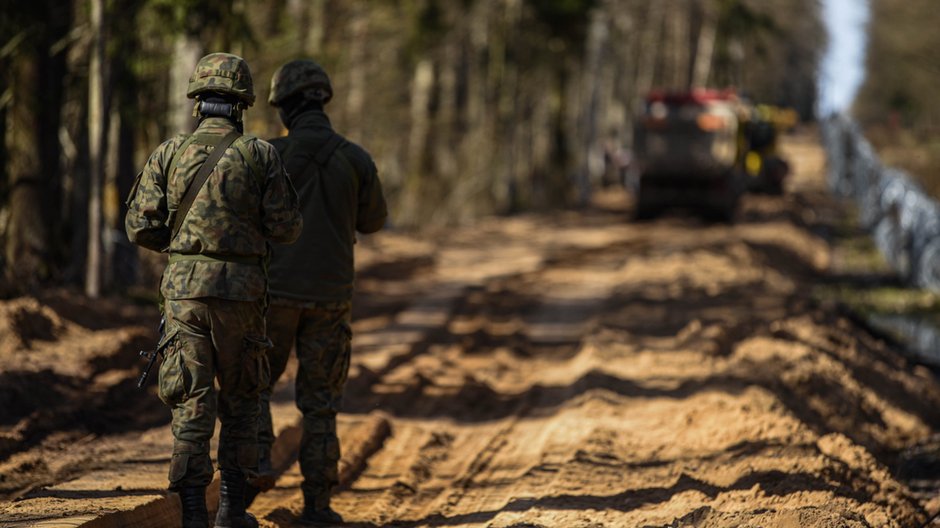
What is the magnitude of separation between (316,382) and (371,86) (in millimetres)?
22706

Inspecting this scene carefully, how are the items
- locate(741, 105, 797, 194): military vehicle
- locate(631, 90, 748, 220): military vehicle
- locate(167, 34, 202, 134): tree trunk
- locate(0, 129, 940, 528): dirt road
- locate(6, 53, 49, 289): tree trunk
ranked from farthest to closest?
locate(741, 105, 797, 194): military vehicle, locate(631, 90, 748, 220): military vehicle, locate(167, 34, 202, 134): tree trunk, locate(6, 53, 49, 289): tree trunk, locate(0, 129, 940, 528): dirt road

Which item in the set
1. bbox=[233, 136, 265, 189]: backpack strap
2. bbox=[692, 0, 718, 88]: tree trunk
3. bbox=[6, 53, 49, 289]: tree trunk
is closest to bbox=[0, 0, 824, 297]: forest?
bbox=[6, 53, 49, 289]: tree trunk

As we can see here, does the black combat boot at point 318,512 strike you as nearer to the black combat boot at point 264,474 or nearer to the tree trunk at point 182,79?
the black combat boot at point 264,474

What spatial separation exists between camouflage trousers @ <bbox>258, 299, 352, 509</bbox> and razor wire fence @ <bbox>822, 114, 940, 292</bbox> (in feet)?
46.6

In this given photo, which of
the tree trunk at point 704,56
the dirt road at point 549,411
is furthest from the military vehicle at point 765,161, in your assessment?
the dirt road at point 549,411

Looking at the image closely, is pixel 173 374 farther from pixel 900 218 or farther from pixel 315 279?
pixel 900 218

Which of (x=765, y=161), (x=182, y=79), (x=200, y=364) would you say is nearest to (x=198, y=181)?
(x=200, y=364)

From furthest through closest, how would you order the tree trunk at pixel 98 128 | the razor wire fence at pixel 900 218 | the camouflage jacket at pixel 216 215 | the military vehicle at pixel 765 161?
the military vehicle at pixel 765 161 < the razor wire fence at pixel 900 218 < the tree trunk at pixel 98 128 < the camouflage jacket at pixel 216 215

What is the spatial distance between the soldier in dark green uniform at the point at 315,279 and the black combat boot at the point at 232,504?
2.04ft

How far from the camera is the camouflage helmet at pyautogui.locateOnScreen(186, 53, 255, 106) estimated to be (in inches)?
232

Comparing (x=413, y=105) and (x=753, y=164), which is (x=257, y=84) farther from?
(x=753, y=164)

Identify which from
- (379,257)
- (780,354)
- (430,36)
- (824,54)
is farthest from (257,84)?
(824,54)

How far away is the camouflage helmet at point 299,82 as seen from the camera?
6.86 metres

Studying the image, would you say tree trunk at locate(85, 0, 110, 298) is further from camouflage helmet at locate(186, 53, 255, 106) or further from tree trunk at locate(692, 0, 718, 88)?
tree trunk at locate(692, 0, 718, 88)
